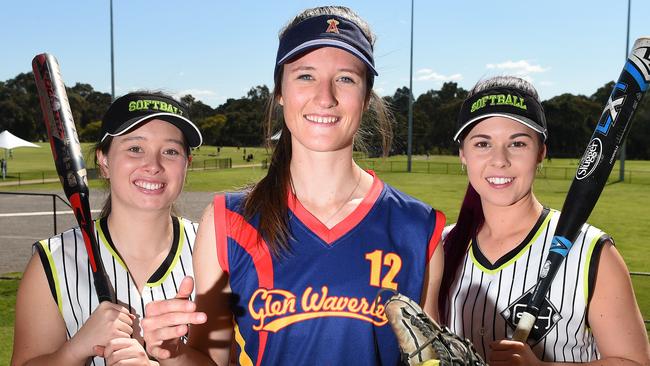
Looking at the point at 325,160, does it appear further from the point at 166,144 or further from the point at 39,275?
the point at 39,275

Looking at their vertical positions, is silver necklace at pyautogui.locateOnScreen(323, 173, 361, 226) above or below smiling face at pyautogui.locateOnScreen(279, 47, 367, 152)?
below

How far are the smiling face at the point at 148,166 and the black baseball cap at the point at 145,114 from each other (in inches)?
1.8

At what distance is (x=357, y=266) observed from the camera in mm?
2072

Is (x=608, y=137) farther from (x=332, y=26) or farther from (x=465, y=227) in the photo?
(x=332, y=26)

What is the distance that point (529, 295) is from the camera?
262 centimetres

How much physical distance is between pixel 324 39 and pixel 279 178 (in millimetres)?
535

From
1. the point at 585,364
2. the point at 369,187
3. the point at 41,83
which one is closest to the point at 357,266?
the point at 369,187

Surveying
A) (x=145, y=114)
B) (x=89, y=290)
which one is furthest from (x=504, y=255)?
(x=89, y=290)

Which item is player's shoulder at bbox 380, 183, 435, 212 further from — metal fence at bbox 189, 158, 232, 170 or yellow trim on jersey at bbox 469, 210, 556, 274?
metal fence at bbox 189, 158, 232, 170

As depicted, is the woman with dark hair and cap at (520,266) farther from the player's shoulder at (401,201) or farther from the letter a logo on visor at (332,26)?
the letter a logo on visor at (332,26)

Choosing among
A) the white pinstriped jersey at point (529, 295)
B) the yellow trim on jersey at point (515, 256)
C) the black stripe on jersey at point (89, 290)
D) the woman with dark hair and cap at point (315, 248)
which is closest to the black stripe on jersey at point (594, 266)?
the white pinstriped jersey at point (529, 295)

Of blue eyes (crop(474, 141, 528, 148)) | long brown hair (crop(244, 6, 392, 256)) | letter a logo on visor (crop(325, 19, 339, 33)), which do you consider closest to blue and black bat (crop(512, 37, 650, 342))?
blue eyes (crop(474, 141, 528, 148))

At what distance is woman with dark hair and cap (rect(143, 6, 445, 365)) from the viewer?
2025 mm

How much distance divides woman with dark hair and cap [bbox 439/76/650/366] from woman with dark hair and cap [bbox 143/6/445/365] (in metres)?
0.56
